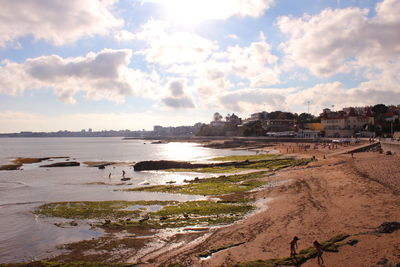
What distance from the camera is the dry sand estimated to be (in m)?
14.9

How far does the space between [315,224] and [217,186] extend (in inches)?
712

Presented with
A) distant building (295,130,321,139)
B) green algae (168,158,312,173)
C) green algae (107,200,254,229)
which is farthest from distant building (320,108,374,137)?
green algae (107,200,254,229)

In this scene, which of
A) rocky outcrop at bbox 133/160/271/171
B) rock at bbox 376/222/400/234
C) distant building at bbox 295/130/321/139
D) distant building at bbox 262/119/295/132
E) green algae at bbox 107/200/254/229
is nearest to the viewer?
rock at bbox 376/222/400/234

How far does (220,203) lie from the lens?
91.7 ft

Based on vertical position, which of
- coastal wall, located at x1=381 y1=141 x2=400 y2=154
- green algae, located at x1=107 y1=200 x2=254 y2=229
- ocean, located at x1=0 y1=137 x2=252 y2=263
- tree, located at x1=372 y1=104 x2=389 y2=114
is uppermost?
tree, located at x1=372 y1=104 x2=389 y2=114

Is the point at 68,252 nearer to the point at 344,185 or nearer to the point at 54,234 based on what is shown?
the point at 54,234

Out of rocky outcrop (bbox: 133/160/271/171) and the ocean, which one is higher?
rocky outcrop (bbox: 133/160/271/171)

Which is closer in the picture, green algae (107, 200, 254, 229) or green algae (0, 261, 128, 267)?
green algae (0, 261, 128, 267)

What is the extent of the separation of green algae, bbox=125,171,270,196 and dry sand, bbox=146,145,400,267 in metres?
3.69

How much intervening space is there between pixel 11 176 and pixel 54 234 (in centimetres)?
4155

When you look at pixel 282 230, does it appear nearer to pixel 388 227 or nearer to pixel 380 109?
pixel 388 227

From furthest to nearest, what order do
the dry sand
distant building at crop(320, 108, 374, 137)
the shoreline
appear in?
distant building at crop(320, 108, 374, 137), the shoreline, the dry sand

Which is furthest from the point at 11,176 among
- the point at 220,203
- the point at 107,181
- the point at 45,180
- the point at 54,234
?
the point at 220,203

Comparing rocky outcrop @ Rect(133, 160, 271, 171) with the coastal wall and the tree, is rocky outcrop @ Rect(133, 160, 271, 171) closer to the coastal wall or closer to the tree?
the coastal wall
